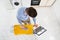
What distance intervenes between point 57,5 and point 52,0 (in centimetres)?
4

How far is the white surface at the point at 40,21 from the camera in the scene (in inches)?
29.0

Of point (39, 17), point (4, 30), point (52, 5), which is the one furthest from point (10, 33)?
point (52, 5)

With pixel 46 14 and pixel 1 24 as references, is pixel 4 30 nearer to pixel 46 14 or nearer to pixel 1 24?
pixel 1 24

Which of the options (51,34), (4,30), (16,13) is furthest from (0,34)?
(51,34)

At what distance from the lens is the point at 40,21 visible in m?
0.78

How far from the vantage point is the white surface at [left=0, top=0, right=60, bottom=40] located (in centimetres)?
74

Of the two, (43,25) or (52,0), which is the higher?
(52,0)

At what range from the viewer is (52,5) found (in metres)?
0.82

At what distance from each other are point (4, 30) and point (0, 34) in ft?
0.10

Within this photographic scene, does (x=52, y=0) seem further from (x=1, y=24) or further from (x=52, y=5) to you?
(x=1, y=24)

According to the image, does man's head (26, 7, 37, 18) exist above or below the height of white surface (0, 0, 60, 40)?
above

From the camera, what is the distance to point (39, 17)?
2.58 feet

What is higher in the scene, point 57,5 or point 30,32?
point 57,5

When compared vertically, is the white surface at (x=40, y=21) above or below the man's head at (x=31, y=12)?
below
